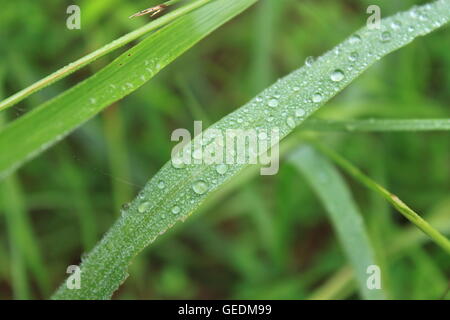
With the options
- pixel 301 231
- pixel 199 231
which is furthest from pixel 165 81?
pixel 301 231

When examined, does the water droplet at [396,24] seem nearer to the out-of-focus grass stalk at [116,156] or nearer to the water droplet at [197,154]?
the water droplet at [197,154]

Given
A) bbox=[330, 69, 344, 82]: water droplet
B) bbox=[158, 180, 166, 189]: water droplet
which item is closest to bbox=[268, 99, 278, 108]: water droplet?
bbox=[330, 69, 344, 82]: water droplet

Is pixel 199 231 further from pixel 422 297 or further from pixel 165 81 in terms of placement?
pixel 422 297

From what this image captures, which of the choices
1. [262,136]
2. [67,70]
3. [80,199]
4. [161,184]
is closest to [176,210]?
[161,184]

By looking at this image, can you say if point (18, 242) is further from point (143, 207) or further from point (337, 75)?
point (337, 75)

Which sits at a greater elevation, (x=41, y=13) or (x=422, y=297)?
(x=41, y=13)

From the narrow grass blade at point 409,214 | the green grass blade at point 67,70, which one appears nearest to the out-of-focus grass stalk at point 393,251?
the narrow grass blade at point 409,214

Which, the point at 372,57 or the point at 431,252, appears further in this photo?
the point at 431,252
